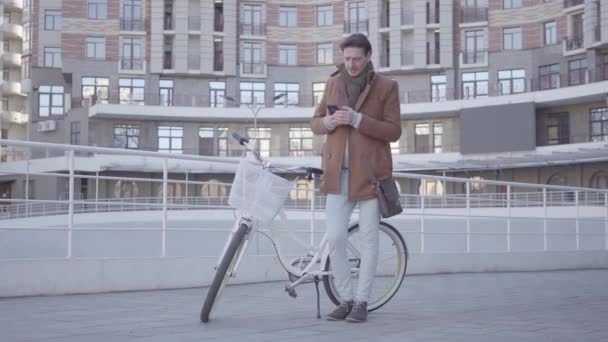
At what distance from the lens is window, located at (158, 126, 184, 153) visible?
193ft

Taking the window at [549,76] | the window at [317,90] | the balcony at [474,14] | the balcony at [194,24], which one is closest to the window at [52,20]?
the balcony at [194,24]

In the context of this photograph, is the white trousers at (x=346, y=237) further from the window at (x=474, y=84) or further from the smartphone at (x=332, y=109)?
the window at (x=474, y=84)

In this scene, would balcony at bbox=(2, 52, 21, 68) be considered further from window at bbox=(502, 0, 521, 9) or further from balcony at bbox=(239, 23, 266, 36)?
window at bbox=(502, 0, 521, 9)

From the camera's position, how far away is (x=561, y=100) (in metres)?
50.7

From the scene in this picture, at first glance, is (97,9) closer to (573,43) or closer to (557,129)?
(573,43)

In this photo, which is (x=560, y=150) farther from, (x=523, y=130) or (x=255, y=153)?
(x=255, y=153)

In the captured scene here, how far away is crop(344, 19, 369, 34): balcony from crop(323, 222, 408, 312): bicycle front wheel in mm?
52590

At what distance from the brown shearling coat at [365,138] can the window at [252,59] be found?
179 ft

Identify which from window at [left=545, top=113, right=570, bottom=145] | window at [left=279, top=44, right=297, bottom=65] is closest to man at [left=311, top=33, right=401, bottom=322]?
window at [left=545, top=113, right=570, bottom=145]

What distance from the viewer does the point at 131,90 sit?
58.9 m

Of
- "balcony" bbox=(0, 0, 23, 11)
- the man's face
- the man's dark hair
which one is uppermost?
"balcony" bbox=(0, 0, 23, 11)

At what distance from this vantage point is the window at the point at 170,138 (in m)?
59.0

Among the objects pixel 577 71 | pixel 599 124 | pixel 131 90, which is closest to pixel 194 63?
pixel 131 90

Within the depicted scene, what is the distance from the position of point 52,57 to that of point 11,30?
30.7ft
